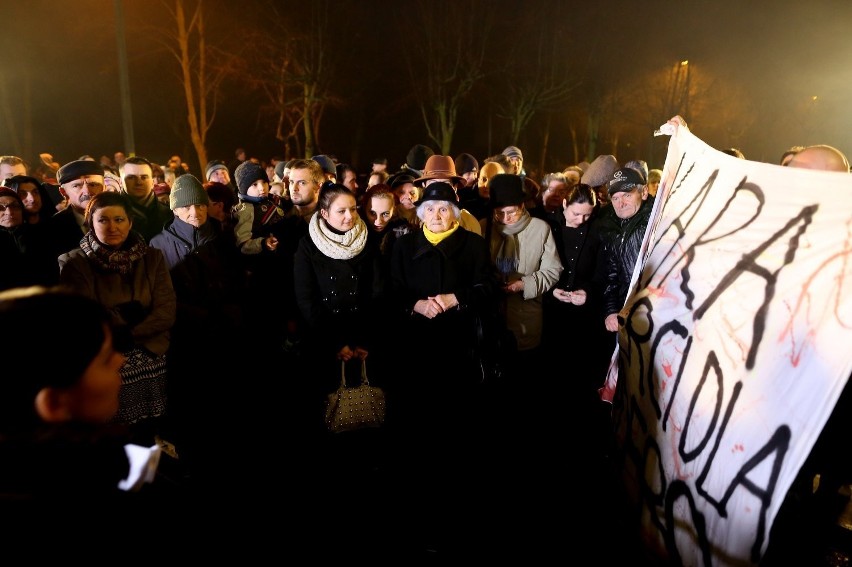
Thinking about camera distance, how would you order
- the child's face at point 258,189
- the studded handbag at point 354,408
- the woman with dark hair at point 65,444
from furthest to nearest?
the child's face at point 258,189 → the studded handbag at point 354,408 → the woman with dark hair at point 65,444

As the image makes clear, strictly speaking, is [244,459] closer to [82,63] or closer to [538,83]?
[538,83]

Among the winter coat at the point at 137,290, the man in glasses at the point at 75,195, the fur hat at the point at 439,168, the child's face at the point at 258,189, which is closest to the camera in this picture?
the winter coat at the point at 137,290

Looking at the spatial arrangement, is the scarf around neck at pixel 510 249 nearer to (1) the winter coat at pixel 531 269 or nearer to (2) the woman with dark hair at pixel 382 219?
(1) the winter coat at pixel 531 269

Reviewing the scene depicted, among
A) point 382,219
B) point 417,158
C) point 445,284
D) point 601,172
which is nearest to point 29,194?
point 382,219

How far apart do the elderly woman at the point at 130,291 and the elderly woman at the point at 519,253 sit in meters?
2.80

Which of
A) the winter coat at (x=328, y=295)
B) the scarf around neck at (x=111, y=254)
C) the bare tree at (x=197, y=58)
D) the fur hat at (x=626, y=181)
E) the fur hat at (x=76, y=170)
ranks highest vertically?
the bare tree at (x=197, y=58)

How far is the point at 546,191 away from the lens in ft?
22.7

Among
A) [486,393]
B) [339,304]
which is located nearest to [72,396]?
[339,304]

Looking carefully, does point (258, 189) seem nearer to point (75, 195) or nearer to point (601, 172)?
point (75, 195)

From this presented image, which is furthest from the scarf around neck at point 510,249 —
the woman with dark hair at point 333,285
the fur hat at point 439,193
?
the woman with dark hair at point 333,285

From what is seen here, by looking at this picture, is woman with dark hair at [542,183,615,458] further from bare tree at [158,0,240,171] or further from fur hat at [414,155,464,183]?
bare tree at [158,0,240,171]

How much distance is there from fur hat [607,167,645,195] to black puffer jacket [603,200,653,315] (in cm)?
24

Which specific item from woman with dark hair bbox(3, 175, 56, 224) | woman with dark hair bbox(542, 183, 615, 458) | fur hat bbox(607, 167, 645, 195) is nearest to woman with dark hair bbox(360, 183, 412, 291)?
woman with dark hair bbox(542, 183, 615, 458)

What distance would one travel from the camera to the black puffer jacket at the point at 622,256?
4.54 m
